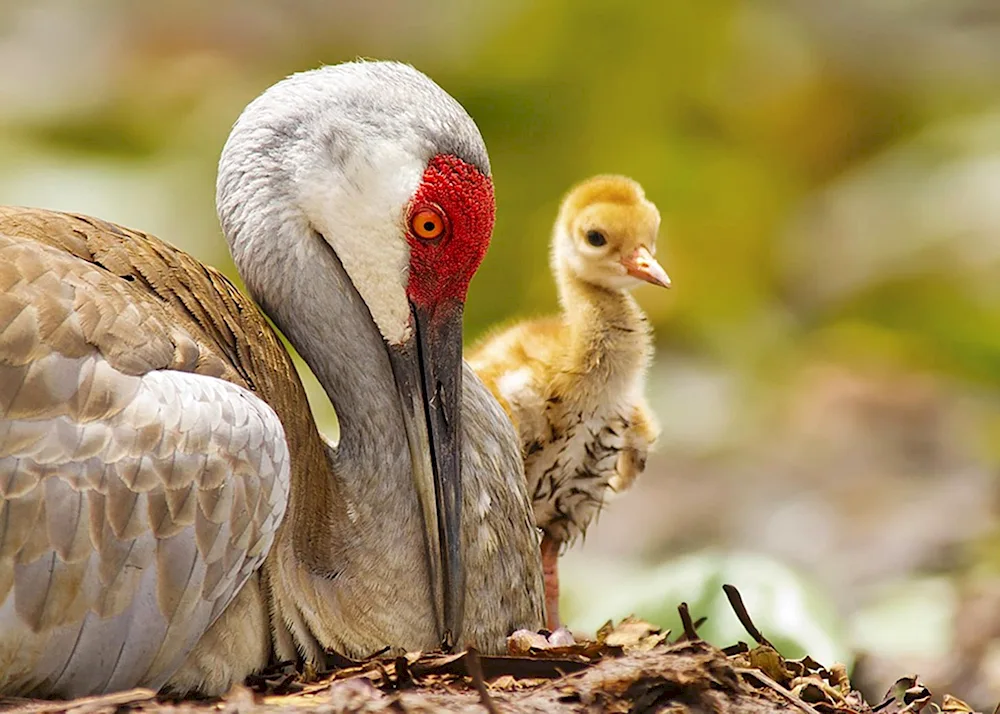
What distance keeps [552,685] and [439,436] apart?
0.62 metres

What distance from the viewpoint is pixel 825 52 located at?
883 cm

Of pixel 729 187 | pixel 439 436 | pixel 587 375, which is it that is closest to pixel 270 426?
pixel 439 436

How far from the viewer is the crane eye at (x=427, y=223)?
283 cm

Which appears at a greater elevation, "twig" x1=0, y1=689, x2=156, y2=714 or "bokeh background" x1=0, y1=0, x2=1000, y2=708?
→ "bokeh background" x1=0, y1=0, x2=1000, y2=708

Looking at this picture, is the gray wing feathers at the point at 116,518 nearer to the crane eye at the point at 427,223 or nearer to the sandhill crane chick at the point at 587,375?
the crane eye at the point at 427,223

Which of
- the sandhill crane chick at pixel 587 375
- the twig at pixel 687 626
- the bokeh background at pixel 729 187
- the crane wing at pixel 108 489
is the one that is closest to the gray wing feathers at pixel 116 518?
the crane wing at pixel 108 489

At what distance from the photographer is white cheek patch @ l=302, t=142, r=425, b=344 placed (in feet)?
9.29

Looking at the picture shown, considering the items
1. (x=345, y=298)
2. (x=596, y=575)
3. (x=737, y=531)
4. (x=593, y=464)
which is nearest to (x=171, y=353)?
(x=345, y=298)

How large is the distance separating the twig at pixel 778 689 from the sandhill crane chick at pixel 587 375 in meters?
0.99

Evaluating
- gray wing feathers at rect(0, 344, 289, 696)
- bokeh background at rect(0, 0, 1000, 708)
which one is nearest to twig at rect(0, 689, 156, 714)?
gray wing feathers at rect(0, 344, 289, 696)

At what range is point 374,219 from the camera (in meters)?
2.86

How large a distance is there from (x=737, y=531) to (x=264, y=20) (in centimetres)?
393

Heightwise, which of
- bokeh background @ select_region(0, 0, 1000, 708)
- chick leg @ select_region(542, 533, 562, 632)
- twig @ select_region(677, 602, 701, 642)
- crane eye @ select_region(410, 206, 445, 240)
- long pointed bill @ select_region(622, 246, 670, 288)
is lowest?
twig @ select_region(677, 602, 701, 642)

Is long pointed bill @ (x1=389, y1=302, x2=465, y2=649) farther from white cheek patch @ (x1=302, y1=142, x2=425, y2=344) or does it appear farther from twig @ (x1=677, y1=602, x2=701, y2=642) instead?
twig @ (x1=677, y1=602, x2=701, y2=642)
